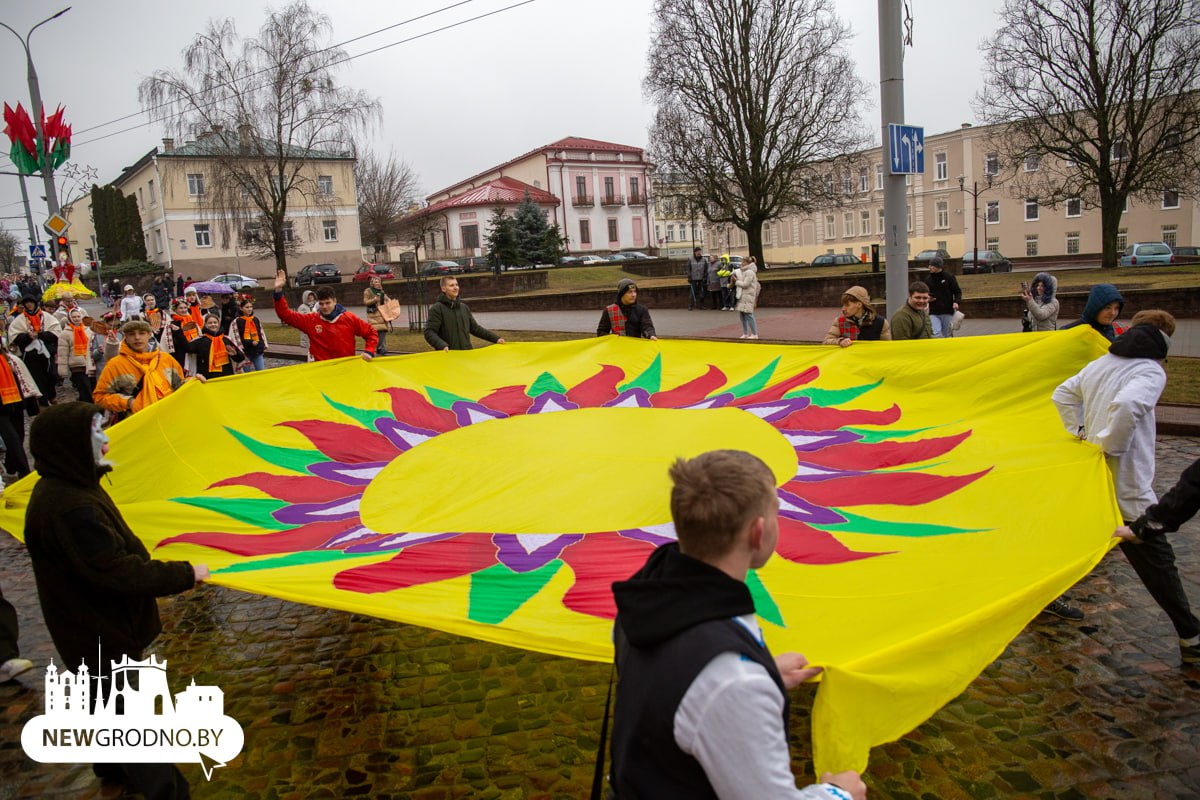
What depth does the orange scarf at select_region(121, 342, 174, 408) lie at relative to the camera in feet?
24.0

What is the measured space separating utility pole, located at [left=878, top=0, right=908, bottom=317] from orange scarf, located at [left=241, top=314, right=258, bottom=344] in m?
10.2

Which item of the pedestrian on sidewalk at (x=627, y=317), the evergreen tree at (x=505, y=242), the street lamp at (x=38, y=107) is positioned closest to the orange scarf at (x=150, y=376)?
the pedestrian on sidewalk at (x=627, y=317)

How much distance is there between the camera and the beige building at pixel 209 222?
56281mm

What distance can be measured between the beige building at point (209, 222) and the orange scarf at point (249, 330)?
137ft

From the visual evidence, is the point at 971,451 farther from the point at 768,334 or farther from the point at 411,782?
the point at 768,334

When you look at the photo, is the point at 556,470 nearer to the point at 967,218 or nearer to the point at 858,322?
the point at 858,322

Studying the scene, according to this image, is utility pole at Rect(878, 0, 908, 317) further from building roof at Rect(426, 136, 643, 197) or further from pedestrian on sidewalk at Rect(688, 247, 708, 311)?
building roof at Rect(426, 136, 643, 197)

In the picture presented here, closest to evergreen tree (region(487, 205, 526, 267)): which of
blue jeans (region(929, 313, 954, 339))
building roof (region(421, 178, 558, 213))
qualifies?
building roof (region(421, 178, 558, 213))

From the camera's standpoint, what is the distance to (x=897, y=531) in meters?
3.97

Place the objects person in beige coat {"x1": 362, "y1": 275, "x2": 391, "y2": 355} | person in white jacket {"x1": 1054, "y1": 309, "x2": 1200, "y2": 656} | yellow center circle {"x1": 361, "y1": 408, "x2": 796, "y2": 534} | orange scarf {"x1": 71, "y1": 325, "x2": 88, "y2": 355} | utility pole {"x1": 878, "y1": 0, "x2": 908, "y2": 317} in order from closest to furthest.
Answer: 1. person in white jacket {"x1": 1054, "y1": 309, "x2": 1200, "y2": 656}
2. yellow center circle {"x1": 361, "y1": 408, "x2": 796, "y2": 534}
3. utility pole {"x1": 878, "y1": 0, "x2": 908, "y2": 317}
4. orange scarf {"x1": 71, "y1": 325, "x2": 88, "y2": 355}
5. person in beige coat {"x1": 362, "y1": 275, "x2": 391, "y2": 355}

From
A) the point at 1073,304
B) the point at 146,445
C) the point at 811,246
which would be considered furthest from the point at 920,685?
the point at 811,246

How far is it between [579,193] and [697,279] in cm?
5066

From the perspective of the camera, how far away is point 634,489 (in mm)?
4918

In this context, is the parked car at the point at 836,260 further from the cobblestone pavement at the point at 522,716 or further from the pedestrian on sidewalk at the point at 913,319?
the cobblestone pavement at the point at 522,716
